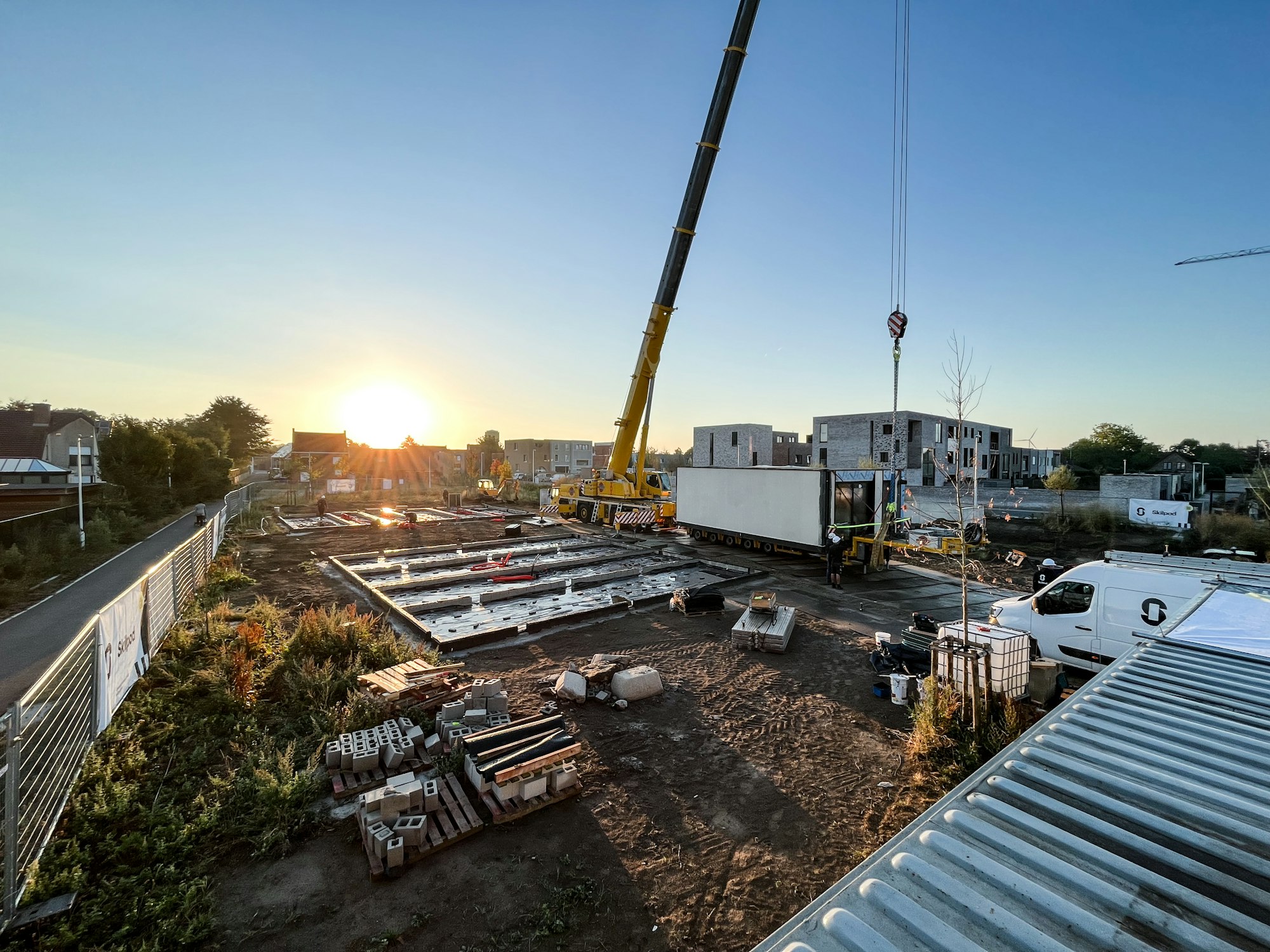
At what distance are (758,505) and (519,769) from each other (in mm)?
14717

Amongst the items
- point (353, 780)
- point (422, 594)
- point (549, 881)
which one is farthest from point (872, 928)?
point (422, 594)

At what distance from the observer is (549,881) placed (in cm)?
431

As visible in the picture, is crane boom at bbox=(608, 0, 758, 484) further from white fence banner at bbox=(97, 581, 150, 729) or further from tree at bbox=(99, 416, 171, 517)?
tree at bbox=(99, 416, 171, 517)

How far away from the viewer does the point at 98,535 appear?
63.8 feet

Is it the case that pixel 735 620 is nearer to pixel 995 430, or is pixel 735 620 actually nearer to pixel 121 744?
pixel 121 744

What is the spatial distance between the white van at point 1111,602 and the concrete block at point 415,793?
8.92m

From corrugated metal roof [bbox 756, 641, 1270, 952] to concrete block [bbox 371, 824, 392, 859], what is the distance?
142 inches

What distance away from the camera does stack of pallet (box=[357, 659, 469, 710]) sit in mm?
7184

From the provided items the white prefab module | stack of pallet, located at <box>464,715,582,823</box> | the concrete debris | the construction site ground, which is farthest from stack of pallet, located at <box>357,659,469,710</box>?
the white prefab module

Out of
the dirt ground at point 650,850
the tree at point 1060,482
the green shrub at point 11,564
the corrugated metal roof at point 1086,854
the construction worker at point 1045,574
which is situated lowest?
the dirt ground at point 650,850

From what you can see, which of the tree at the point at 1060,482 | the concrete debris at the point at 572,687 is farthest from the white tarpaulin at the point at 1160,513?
the concrete debris at the point at 572,687

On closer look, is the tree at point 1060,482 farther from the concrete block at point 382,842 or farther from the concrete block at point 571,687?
the concrete block at point 382,842

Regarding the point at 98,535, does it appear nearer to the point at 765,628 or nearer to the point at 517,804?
the point at 517,804

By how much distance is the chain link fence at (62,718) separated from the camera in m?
3.82
